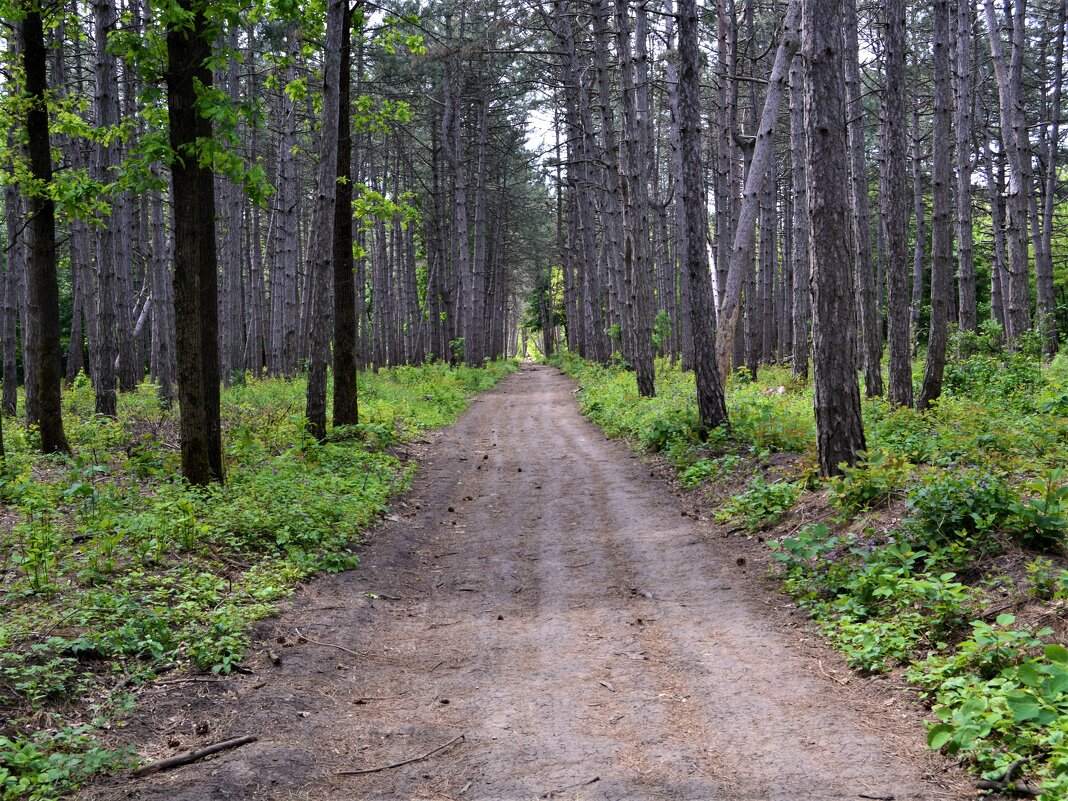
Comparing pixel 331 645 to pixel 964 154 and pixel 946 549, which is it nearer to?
pixel 946 549

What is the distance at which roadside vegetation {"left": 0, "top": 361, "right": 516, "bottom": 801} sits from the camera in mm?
4258

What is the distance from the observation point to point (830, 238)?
8.22 meters

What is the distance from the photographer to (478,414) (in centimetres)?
2180

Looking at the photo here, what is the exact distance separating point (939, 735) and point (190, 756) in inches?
150

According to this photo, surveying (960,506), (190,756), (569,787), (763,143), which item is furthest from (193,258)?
(763,143)

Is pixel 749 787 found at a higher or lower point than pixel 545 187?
lower

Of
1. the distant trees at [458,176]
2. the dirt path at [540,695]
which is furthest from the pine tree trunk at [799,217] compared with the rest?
the dirt path at [540,695]

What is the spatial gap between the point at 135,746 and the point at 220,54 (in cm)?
715

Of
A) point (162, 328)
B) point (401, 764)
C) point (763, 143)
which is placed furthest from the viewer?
point (162, 328)

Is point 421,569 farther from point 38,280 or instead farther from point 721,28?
point 721,28

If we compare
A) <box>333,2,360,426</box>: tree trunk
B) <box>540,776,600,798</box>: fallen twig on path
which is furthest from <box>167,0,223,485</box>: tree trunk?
<box>540,776,600,798</box>: fallen twig on path

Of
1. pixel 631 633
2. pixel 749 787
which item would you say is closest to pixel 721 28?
pixel 631 633

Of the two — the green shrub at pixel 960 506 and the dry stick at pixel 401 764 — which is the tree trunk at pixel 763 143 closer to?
the green shrub at pixel 960 506

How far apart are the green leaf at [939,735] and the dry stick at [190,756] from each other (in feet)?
11.7
